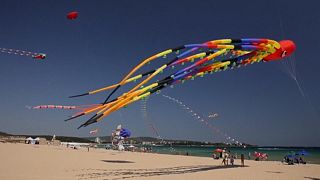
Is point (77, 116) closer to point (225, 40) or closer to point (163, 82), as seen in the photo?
point (163, 82)

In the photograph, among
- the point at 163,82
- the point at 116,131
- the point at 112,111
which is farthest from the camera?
the point at 116,131

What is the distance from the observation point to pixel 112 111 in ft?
32.3

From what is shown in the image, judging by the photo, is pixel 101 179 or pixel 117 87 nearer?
pixel 117 87

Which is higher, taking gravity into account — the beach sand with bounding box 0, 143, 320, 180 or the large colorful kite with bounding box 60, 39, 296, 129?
the large colorful kite with bounding box 60, 39, 296, 129

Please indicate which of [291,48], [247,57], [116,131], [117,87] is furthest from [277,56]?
[116,131]

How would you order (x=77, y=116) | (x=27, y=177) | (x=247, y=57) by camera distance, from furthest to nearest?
(x=247, y=57), (x=27, y=177), (x=77, y=116)

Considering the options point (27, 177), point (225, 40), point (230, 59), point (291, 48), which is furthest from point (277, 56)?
point (27, 177)

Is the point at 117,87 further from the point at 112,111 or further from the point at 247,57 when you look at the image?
the point at 247,57

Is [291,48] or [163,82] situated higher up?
[291,48]

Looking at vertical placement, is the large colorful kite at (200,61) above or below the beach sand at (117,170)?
above

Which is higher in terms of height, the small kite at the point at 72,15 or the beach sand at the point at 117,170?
the small kite at the point at 72,15

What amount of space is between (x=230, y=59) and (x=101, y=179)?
7.78m

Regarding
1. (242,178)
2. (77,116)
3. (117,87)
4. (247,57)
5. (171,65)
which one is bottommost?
(242,178)

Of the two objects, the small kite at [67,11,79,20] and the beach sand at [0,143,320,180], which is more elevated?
the small kite at [67,11,79,20]
